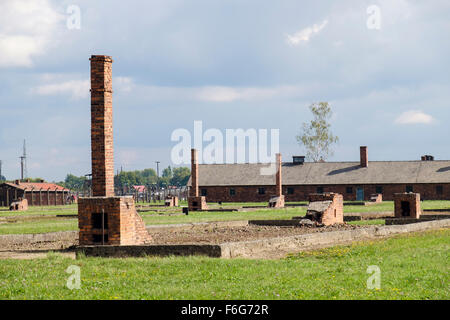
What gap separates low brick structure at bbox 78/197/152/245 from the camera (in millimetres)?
15930

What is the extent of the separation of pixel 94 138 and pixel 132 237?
107 inches

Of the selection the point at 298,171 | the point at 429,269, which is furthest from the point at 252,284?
the point at 298,171

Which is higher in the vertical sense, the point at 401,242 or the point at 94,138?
the point at 94,138

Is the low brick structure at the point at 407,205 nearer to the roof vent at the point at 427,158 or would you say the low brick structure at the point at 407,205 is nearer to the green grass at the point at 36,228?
the green grass at the point at 36,228

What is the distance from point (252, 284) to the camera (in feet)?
33.4

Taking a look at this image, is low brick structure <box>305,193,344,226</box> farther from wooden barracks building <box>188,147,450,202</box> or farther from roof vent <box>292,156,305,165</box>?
roof vent <box>292,156,305,165</box>

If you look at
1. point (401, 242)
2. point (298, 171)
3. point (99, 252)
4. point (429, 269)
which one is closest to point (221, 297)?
point (429, 269)

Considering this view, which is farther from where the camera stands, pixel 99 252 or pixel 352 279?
pixel 99 252

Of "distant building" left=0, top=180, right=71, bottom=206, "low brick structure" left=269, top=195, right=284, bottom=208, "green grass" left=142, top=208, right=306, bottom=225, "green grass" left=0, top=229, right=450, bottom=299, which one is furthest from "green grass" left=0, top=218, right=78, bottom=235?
"distant building" left=0, top=180, right=71, bottom=206

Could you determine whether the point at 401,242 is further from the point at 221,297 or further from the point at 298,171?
the point at 298,171

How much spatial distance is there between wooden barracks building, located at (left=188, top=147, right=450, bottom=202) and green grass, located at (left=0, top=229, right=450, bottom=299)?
159 feet

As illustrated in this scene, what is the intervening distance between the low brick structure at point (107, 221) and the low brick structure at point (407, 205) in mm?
16346
